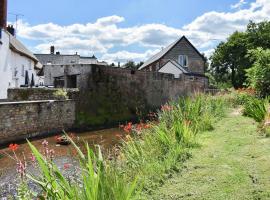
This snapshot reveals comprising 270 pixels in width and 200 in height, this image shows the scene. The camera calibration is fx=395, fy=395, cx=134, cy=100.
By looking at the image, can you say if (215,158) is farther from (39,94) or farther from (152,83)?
(152,83)

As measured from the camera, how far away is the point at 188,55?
48.7 m

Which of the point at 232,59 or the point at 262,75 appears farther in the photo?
the point at 232,59

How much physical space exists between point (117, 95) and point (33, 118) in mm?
8891

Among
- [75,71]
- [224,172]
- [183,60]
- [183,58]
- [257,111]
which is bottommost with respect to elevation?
[224,172]

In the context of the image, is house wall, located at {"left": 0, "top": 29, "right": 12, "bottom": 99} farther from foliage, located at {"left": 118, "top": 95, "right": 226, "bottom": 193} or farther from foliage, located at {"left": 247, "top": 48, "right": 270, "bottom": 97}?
foliage, located at {"left": 118, "top": 95, "right": 226, "bottom": 193}

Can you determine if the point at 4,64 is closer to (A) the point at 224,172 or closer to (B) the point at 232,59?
(A) the point at 224,172

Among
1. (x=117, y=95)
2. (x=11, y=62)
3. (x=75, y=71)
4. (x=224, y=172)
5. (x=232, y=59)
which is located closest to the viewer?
(x=224, y=172)

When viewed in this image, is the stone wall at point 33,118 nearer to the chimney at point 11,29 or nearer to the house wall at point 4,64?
the house wall at point 4,64

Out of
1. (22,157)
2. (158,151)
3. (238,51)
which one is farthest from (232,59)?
(158,151)

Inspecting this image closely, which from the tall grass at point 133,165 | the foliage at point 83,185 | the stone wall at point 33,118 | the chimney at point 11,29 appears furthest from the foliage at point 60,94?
the chimney at point 11,29

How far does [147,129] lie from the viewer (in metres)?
8.53

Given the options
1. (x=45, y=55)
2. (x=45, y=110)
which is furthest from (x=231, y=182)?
(x=45, y=55)

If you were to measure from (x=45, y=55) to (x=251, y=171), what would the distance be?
61797 millimetres

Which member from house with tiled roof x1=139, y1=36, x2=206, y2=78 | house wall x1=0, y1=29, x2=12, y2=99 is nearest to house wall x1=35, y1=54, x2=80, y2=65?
house with tiled roof x1=139, y1=36, x2=206, y2=78
